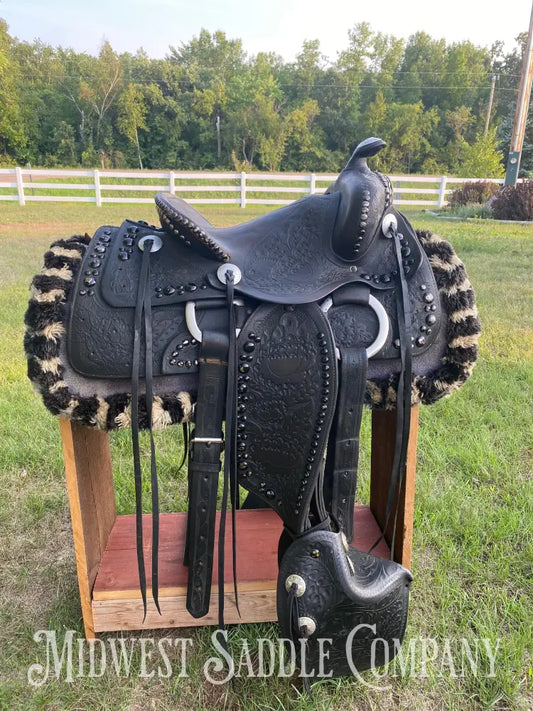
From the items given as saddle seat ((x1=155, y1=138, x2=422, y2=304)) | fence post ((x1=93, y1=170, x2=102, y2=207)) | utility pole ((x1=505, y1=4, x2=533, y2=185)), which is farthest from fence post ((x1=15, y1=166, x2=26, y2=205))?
saddle seat ((x1=155, y1=138, x2=422, y2=304))

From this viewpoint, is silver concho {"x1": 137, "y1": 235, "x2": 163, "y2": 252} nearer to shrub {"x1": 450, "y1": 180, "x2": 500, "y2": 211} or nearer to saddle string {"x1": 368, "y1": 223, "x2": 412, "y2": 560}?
saddle string {"x1": 368, "y1": 223, "x2": 412, "y2": 560}

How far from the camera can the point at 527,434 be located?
2.26 m

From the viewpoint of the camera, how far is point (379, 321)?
3.54ft

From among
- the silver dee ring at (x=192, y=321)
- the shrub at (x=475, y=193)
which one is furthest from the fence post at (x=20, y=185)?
the silver dee ring at (x=192, y=321)

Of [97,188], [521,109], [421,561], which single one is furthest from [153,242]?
[521,109]

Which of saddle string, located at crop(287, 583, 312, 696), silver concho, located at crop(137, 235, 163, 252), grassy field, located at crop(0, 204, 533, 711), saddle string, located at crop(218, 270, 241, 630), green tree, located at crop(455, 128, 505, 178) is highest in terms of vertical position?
green tree, located at crop(455, 128, 505, 178)

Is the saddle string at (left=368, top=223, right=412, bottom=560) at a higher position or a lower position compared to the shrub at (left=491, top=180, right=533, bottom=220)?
lower

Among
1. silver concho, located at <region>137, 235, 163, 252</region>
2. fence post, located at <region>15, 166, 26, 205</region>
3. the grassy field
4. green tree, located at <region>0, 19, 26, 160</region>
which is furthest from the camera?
green tree, located at <region>0, 19, 26, 160</region>

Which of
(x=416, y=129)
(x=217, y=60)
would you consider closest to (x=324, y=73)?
(x=217, y=60)

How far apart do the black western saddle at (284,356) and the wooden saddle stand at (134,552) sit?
196 mm

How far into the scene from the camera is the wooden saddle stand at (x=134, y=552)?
4.08 feet

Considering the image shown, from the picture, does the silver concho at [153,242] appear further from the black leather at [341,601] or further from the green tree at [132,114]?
the green tree at [132,114]

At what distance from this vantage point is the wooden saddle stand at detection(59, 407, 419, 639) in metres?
1.24

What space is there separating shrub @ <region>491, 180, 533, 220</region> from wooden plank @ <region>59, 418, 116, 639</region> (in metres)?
8.66
